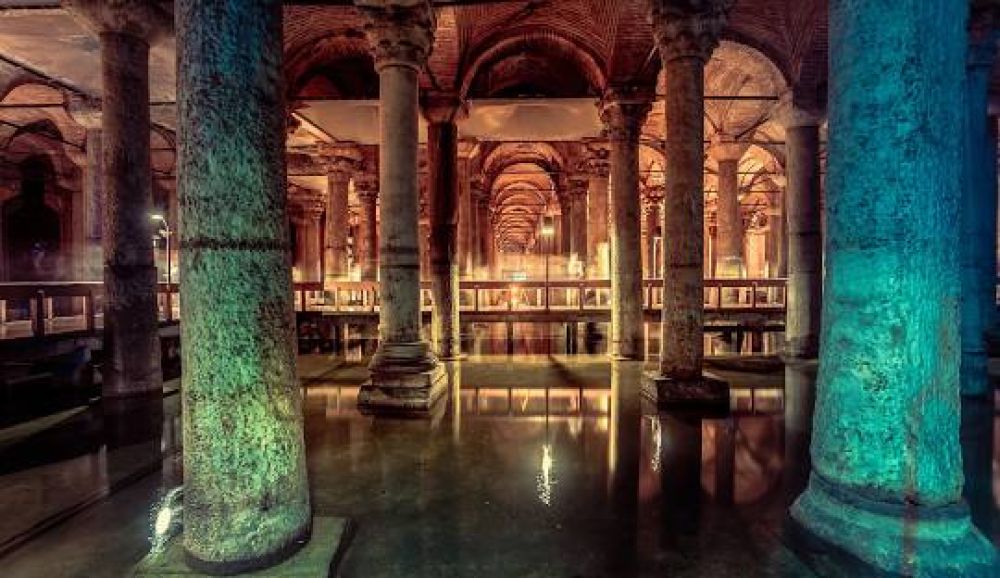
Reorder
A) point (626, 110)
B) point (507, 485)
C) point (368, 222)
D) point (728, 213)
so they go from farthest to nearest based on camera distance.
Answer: point (368, 222) → point (728, 213) → point (626, 110) → point (507, 485)

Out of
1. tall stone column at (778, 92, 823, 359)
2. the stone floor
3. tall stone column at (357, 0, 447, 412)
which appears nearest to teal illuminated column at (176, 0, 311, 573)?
the stone floor

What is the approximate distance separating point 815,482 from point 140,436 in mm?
5838

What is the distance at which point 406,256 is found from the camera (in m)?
6.42

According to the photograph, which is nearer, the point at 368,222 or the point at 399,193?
the point at 399,193

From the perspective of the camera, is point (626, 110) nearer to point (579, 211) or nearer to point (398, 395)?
point (398, 395)

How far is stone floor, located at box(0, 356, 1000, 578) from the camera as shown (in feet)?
9.15

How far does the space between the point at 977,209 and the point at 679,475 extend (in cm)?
649

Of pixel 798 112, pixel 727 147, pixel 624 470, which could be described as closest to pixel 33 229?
pixel 624 470

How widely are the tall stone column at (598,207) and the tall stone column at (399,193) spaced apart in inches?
349

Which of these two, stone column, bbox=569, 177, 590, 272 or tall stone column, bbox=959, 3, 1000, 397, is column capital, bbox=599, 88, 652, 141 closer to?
tall stone column, bbox=959, 3, 1000, 397

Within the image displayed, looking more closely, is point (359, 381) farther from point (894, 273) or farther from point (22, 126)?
point (22, 126)

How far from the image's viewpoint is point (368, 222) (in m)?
18.4

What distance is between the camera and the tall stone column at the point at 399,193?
6.30 m

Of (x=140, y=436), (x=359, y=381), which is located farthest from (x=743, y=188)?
(x=140, y=436)
